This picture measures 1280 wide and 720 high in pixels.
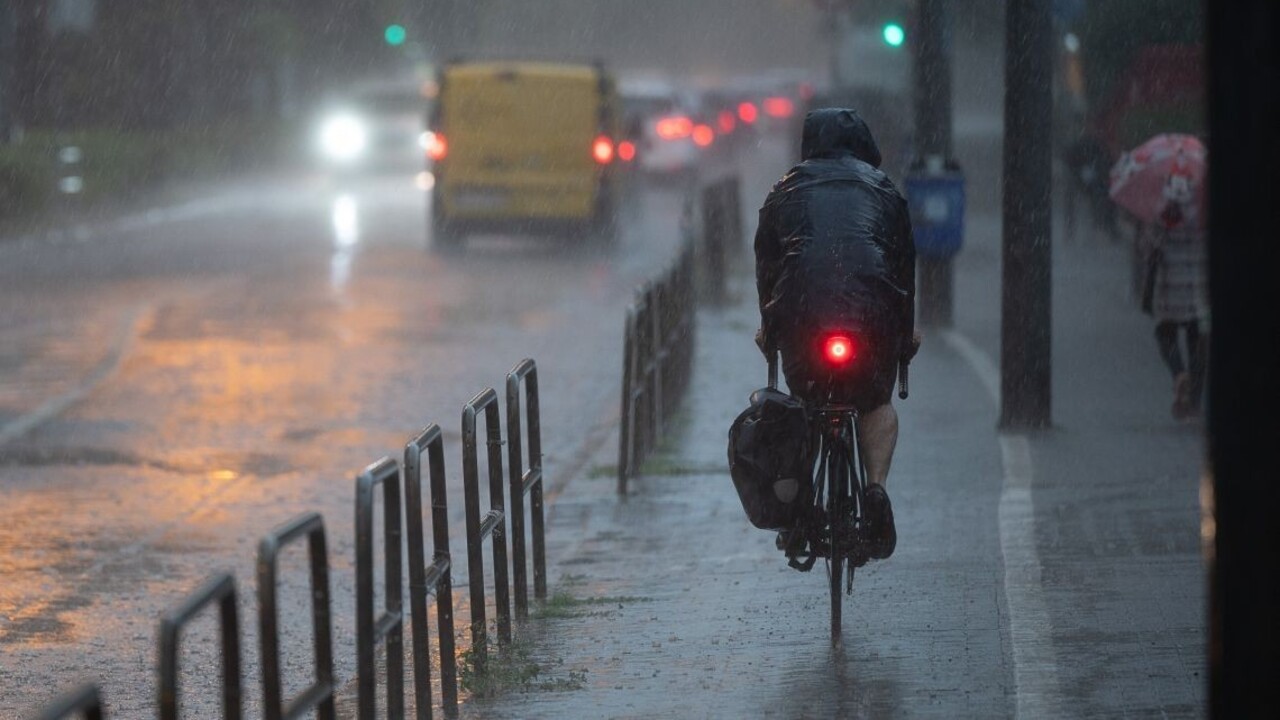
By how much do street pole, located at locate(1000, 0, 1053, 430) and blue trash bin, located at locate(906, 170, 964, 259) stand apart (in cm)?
400

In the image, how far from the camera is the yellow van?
2602 cm

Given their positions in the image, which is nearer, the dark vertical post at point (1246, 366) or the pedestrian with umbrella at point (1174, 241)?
the dark vertical post at point (1246, 366)

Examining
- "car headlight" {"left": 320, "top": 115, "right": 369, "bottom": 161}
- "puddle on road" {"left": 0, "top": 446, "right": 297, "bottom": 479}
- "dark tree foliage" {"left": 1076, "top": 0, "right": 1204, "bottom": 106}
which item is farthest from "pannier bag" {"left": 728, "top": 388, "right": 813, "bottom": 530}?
"car headlight" {"left": 320, "top": 115, "right": 369, "bottom": 161}

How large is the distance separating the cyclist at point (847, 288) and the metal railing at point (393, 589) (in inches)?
37.4

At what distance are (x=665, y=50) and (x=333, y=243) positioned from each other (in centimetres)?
9087

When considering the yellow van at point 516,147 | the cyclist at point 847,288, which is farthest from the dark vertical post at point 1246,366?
the yellow van at point 516,147

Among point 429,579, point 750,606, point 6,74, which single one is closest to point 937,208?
point 750,606

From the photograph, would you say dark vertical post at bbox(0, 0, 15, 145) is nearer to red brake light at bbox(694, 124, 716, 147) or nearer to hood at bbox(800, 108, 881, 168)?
red brake light at bbox(694, 124, 716, 147)

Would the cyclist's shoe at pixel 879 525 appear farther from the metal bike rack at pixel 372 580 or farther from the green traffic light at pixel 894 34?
the green traffic light at pixel 894 34

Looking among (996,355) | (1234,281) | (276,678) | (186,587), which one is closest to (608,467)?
(186,587)

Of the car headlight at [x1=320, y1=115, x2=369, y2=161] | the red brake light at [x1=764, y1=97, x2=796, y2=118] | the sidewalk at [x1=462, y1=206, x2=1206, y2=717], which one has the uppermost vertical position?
the sidewalk at [x1=462, y1=206, x2=1206, y2=717]

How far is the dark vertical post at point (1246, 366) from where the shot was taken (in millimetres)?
3676

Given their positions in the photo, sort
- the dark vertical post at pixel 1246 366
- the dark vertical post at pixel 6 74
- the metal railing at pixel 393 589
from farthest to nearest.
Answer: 1. the dark vertical post at pixel 6 74
2. the metal railing at pixel 393 589
3. the dark vertical post at pixel 1246 366

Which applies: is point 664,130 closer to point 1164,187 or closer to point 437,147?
point 437,147
